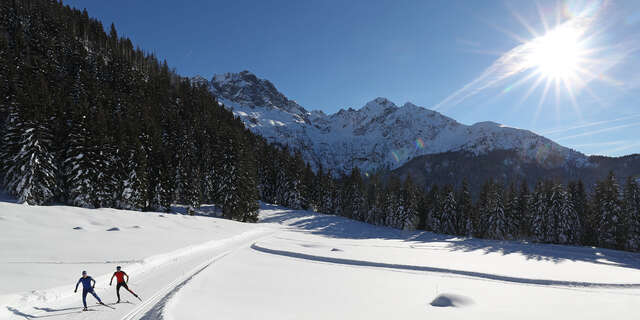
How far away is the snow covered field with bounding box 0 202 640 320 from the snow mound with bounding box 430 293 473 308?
0.04 metres

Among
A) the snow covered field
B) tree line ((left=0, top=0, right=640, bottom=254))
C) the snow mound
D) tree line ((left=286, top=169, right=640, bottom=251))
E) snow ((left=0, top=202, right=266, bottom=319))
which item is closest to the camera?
the snow covered field

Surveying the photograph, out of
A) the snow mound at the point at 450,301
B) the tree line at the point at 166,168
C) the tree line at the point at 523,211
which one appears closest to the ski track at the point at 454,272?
the snow mound at the point at 450,301

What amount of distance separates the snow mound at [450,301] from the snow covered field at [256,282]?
0.04 metres

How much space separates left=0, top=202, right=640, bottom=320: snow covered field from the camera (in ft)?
33.8

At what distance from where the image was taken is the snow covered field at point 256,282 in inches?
406

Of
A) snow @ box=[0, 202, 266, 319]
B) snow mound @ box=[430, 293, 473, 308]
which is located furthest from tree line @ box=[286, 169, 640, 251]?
snow mound @ box=[430, 293, 473, 308]

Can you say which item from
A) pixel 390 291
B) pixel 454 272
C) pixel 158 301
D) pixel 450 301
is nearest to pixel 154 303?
pixel 158 301

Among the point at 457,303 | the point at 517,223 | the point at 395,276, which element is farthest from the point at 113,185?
the point at 517,223

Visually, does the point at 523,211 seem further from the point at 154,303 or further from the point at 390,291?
the point at 154,303

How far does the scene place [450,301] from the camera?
463 inches

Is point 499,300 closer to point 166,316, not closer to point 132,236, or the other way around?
point 166,316

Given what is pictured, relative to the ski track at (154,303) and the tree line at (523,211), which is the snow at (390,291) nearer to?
the ski track at (154,303)

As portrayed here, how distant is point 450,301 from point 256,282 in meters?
9.66

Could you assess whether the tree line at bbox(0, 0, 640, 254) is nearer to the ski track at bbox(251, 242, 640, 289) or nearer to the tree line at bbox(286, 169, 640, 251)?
the tree line at bbox(286, 169, 640, 251)
